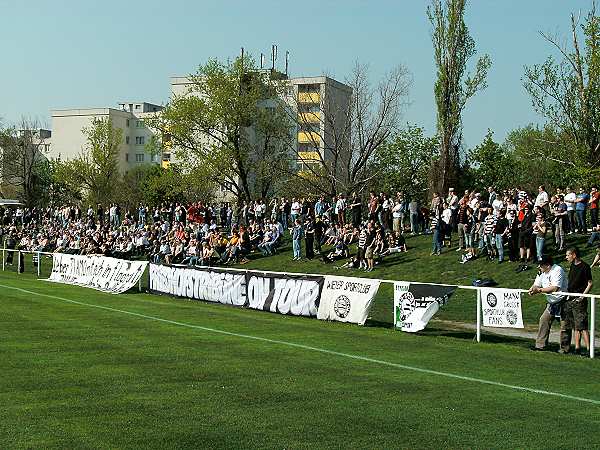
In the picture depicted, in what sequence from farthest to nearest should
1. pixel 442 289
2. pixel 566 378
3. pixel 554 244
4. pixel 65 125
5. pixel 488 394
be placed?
pixel 65 125, pixel 554 244, pixel 442 289, pixel 566 378, pixel 488 394

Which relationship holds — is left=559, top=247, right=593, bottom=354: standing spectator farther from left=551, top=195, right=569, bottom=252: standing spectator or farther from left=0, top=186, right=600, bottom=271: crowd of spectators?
left=551, top=195, right=569, bottom=252: standing spectator

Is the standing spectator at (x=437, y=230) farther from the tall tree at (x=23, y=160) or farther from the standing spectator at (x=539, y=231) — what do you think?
the tall tree at (x=23, y=160)

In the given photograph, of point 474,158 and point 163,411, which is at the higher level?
point 474,158

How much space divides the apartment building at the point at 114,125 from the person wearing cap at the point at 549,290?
11583cm

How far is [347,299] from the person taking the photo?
21.0m

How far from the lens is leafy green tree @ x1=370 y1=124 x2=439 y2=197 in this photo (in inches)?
2731

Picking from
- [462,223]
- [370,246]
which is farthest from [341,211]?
[462,223]

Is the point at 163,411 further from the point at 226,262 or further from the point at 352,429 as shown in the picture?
the point at 226,262

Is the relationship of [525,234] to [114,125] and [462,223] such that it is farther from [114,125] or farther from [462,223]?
[114,125]

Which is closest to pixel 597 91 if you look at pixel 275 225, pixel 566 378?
pixel 275 225

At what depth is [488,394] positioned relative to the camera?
440 inches

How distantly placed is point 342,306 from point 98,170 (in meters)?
72.6

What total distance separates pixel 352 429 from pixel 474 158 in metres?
67.1

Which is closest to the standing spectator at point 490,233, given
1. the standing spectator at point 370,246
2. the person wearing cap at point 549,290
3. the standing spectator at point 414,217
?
the standing spectator at point 370,246
